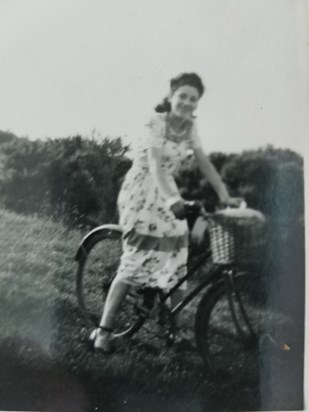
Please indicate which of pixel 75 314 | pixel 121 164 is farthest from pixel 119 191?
pixel 75 314

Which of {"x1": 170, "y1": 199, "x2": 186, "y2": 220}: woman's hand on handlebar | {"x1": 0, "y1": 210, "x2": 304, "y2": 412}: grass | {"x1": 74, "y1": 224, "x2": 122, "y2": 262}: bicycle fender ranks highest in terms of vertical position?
{"x1": 170, "y1": 199, "x2": 186, "y2": 220}: woman's hand on handlebar

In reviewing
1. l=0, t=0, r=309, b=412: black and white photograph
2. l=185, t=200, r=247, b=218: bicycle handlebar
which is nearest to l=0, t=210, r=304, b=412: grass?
l=0, t=0, r=309, b=412: black and white photograph

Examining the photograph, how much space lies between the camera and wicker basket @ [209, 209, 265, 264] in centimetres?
55

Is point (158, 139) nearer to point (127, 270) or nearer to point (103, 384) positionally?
point (127, 270)

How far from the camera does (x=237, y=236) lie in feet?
1.82

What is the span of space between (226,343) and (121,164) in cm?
21

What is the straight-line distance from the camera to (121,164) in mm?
559

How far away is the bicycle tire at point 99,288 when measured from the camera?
555 mm

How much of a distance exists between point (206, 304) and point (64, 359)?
0.15 metres

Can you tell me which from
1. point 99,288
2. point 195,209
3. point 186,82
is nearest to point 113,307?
point 99,288

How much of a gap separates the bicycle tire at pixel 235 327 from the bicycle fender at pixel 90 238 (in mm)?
115

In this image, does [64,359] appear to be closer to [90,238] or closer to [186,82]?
[90,238]

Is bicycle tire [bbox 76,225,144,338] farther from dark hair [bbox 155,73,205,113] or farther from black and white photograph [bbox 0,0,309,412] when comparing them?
dark hair [bbox 155,73,205,113]

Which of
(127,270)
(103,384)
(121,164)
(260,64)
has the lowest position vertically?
(103,384)
